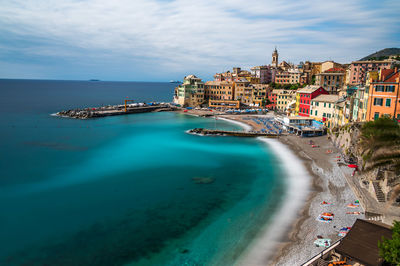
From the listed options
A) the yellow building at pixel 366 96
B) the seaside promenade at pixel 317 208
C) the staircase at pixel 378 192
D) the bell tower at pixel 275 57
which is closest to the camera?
the seaside promenade at pixel 317 208

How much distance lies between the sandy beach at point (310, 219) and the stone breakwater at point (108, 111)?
2863 inches

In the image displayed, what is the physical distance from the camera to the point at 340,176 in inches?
1328

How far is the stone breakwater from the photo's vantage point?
9118cm

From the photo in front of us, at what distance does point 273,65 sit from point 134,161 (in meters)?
123

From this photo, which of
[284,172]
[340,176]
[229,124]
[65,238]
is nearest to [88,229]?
[65,238]

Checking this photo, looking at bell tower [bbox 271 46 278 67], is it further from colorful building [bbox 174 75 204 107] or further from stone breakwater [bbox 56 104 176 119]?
stone breakwater [bbox 56 104 176 119]

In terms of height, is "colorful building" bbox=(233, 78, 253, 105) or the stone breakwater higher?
"colorful building" bbox=(233, 78, 253, 105)

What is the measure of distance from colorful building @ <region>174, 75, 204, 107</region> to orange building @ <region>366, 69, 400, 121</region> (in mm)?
82621

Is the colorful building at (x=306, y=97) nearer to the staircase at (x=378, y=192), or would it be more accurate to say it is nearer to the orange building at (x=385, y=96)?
the orange building at (x=385, y=96)

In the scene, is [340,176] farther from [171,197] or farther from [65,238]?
[65,238]

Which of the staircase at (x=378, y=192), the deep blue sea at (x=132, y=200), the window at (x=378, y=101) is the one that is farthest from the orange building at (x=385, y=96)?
the deep blue sea at (x=132, y=200)

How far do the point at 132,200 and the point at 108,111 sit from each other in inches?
3084

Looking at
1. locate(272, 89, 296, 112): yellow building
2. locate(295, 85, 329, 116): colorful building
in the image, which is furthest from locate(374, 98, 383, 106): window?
locate(272, 89, 296, 112): yellow building

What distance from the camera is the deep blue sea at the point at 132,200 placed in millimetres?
20609
